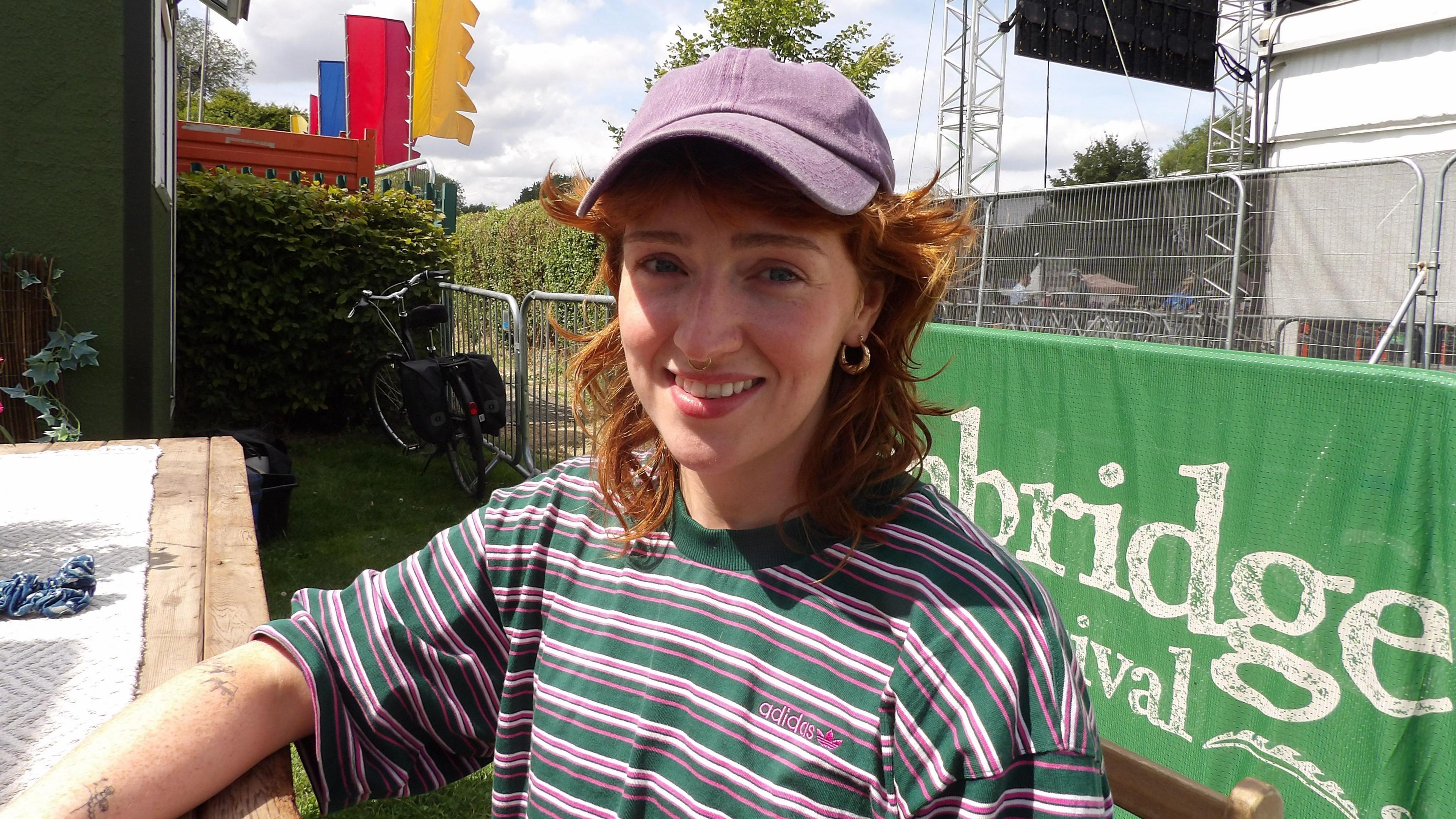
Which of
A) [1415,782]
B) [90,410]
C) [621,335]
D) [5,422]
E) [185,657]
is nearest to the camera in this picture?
[621,335]

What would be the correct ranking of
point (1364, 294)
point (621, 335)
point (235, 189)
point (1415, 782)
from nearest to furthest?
→ 1. point (621, 335)
2. point (1415, 782)
3. point (1364, 294)
4. point (235, 189)

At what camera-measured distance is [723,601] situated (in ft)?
4.03

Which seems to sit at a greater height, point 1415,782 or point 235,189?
point 235,189

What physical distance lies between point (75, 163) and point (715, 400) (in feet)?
19.4

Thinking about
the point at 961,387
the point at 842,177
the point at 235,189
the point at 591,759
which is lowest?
the point at 591,759

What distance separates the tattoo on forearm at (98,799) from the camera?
1062 mm

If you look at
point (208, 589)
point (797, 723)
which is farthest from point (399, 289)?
point (797, 723)

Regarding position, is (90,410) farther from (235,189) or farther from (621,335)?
(621,335)

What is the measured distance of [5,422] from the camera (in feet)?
17.5

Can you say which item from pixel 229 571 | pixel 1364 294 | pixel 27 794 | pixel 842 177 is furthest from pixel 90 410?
pixel 1364 294

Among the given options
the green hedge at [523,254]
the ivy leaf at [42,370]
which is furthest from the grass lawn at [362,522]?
the green hedge at [523,254]

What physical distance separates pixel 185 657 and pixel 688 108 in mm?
1111

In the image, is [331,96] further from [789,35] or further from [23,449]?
[23,449]

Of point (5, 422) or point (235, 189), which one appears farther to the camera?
point (235, 189)
